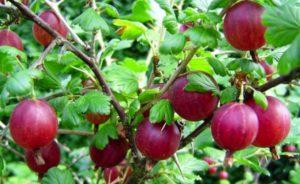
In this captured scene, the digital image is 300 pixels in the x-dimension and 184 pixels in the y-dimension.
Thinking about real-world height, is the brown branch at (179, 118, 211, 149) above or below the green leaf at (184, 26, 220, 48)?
below

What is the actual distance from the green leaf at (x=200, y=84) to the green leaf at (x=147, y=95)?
0.37 ft

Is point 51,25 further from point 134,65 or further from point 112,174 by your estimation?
point 112,174

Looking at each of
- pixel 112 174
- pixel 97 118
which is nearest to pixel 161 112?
pixel 97 118

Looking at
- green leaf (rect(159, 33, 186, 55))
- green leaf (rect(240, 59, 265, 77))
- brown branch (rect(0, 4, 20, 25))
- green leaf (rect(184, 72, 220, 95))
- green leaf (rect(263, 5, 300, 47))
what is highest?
green leaf (rect(263, 5, 300, 47))

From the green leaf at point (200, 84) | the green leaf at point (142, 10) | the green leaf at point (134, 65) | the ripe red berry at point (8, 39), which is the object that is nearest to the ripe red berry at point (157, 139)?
the green leaf at point (200, 84)

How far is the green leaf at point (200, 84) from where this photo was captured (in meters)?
0.84

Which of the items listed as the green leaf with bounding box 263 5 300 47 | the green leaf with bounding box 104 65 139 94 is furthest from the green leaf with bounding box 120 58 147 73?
the green leaf with bounding box 263 5 300 47

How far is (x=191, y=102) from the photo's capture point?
33.7 inches

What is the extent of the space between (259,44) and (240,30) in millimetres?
50

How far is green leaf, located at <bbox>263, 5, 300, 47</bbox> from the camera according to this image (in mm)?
662

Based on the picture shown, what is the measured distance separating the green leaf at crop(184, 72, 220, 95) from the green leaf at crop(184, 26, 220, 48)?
7 cm

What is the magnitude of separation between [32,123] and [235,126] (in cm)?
35

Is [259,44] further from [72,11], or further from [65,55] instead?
[72,11]

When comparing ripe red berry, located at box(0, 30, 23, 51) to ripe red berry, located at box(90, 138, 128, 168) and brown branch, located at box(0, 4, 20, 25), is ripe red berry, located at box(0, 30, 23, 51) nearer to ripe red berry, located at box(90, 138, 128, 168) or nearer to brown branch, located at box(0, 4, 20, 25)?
brown branch, located at box(0, 4, 20, 25)
